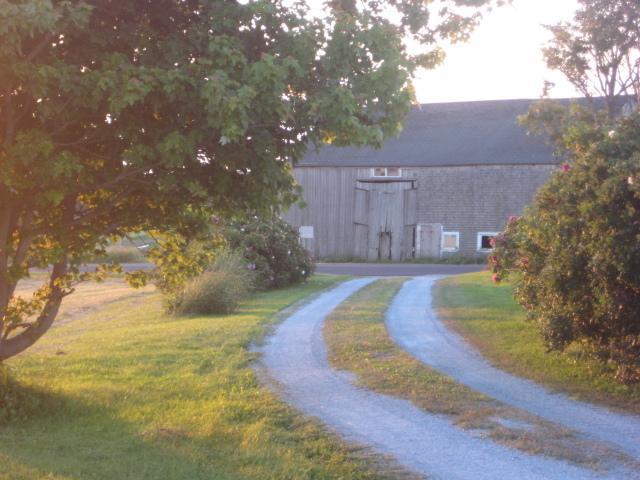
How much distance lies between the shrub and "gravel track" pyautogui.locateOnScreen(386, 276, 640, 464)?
0.67 m

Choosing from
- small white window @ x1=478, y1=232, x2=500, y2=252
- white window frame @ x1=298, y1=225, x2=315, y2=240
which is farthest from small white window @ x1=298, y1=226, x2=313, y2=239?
small white window @ x1=478, y1=232, x2=500, y2=252

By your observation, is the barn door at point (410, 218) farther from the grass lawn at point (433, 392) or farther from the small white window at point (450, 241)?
the grass lawn at point (433, 392)

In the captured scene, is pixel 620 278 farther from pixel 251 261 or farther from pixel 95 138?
pixel 251 261

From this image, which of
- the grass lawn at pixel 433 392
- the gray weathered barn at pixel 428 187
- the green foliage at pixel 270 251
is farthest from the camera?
the gray weathered barn at pixel 428 187

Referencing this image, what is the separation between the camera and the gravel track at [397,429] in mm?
6332

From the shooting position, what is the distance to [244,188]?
826cm

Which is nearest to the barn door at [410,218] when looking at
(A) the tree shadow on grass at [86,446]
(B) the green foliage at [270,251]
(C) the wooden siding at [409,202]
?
(C) the wooden siding at [409,202]

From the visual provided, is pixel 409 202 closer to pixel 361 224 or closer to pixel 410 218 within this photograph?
pixel 410 218

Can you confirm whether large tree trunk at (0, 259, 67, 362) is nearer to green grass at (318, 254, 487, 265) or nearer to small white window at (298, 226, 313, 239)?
green grass at (318, 254, 487, 265)

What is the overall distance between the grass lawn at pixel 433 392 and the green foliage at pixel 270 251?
31.2ft

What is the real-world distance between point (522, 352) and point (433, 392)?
118 inches

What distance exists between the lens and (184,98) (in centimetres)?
738

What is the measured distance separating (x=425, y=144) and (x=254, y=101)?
127 ft

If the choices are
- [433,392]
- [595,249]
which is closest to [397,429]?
[433,392]
